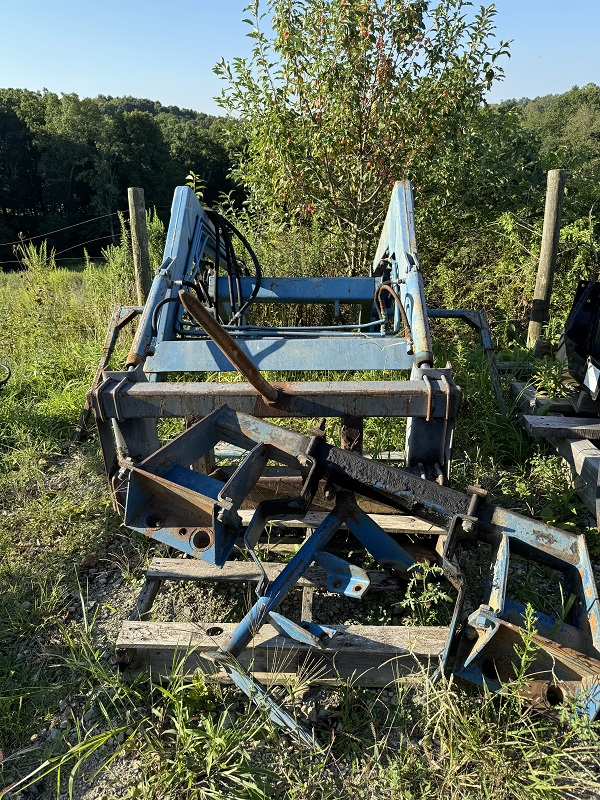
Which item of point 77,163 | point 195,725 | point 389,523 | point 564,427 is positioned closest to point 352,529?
point 389,523

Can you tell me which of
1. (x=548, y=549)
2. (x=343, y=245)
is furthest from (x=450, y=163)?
(x=548, y=549)

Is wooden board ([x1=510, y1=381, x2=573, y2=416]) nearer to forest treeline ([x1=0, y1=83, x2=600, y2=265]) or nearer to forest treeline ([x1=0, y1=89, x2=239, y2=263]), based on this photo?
forest treeline ([x1=0, y1=83, x2=600, y2=265])

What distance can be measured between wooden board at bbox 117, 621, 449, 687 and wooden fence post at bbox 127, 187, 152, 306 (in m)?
3.85

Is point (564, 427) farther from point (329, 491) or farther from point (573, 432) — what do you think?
point (329, 491)

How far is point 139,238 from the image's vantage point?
206 inches

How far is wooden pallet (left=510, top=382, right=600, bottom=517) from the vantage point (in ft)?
10.1

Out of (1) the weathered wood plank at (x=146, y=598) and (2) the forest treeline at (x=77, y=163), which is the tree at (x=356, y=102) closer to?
(1) the weathered wood plank at (x=146, y=598)

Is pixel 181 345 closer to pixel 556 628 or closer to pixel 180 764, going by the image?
pixel 180 764

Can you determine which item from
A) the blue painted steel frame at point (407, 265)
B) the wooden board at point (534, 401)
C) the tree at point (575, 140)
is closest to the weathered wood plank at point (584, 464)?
the wooden board at point (534, 401)

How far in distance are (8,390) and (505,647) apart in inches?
174

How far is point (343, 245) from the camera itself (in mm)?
5992

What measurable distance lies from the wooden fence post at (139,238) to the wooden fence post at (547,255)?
3665 mm

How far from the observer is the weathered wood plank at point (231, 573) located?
2.51 m

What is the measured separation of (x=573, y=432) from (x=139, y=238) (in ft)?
13.4
